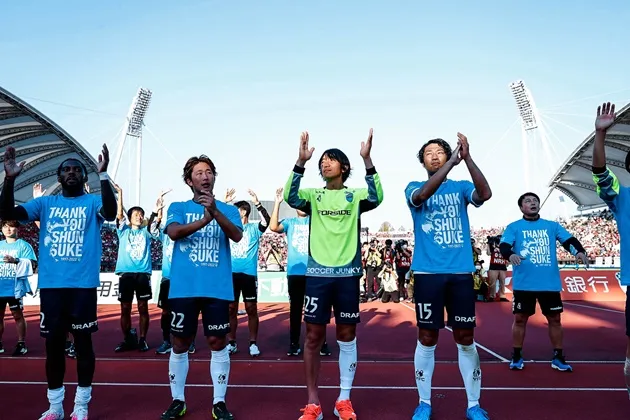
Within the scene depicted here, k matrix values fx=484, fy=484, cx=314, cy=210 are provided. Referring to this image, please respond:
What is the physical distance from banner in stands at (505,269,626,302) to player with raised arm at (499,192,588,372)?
441 inches

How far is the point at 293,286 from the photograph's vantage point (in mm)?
6926

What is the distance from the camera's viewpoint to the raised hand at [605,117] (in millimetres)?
3420

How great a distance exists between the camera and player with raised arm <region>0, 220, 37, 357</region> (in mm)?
7238

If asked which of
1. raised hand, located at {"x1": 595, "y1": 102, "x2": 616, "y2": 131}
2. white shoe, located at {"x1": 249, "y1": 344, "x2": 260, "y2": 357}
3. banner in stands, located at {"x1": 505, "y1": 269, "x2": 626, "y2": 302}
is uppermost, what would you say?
raised hand, located at {"x1": 595, "y1": 102, "x2": 616, "y2": 131}

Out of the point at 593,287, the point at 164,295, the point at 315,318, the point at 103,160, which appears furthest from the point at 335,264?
the point at 593,287

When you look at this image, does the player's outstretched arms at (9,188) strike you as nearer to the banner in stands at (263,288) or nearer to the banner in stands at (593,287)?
the banner in stands at (263,288)

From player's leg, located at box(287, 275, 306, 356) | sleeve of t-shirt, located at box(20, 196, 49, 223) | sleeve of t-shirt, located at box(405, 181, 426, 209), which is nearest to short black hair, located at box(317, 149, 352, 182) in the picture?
sleeve of t-shirt, located at box(405, 181, 426, 209)

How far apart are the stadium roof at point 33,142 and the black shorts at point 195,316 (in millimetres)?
22716

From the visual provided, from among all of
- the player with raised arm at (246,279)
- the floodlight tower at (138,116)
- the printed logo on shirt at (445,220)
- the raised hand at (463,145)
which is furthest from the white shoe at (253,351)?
the floodlight tower at (138,116)

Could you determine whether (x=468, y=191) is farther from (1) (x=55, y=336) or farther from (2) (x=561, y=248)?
Answer: (2) (x=561, y=248)

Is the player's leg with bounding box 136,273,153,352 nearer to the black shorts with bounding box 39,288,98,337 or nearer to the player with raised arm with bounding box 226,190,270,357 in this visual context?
the player with raised arm with bounding box 226,190,270,357

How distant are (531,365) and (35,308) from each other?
1464 cm

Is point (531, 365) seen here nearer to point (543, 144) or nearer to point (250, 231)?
point (250, 231)

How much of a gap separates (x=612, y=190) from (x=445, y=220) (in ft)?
4.02
